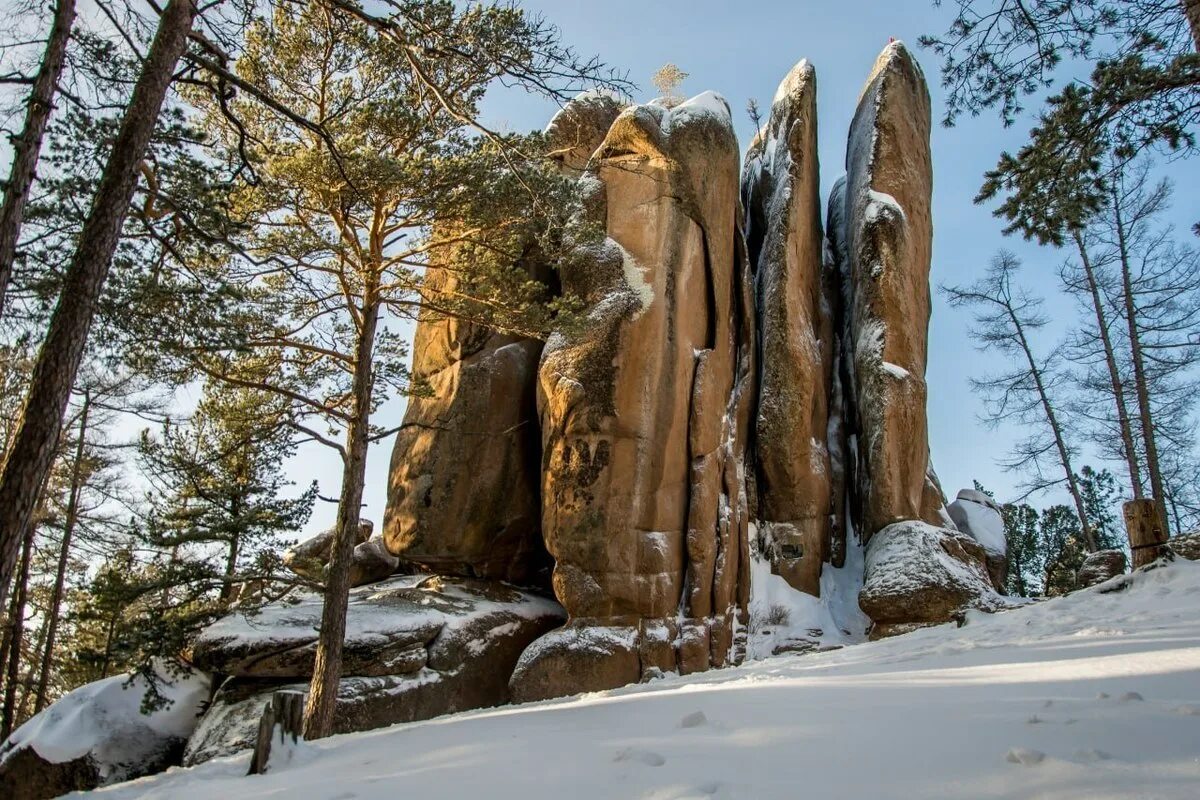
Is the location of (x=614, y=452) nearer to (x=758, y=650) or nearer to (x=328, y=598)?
(x=758, y=650)

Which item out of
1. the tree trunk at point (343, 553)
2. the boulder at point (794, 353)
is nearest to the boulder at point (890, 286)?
the boulder at point (794, 353)

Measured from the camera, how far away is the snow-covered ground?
2.47m

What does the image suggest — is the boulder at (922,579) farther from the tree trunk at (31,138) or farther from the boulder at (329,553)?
the tree trunk at (31,138)

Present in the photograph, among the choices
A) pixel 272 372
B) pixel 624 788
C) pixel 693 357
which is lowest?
pixel 624 788

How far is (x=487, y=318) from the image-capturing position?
10.5 metres

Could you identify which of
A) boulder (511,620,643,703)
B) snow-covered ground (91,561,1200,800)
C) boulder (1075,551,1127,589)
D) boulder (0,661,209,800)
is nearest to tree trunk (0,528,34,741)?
boulder (0,661,209,800)

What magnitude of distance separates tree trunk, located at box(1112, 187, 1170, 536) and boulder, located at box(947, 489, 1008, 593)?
12.4 ft

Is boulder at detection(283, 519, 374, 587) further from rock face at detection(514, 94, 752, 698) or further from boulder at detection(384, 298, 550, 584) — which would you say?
rock face at detection(514, 94, 752, 698)

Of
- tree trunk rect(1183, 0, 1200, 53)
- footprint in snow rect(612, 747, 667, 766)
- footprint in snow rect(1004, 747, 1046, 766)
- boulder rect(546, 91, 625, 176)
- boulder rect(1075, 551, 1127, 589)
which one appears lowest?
footprint in snow rect(612, 747, 667, 766)

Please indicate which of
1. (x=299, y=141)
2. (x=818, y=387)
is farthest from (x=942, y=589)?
(x=299, y=141)

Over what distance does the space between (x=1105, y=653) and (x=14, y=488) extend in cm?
697

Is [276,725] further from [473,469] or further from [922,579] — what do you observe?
[922,579]

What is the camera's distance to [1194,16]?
18.6ft

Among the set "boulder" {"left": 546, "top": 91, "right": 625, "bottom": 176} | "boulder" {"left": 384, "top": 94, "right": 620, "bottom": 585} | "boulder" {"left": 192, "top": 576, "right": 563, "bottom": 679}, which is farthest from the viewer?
"boulder" {"left": 546, "top": 91, "right": 625, "bottom": 176}
